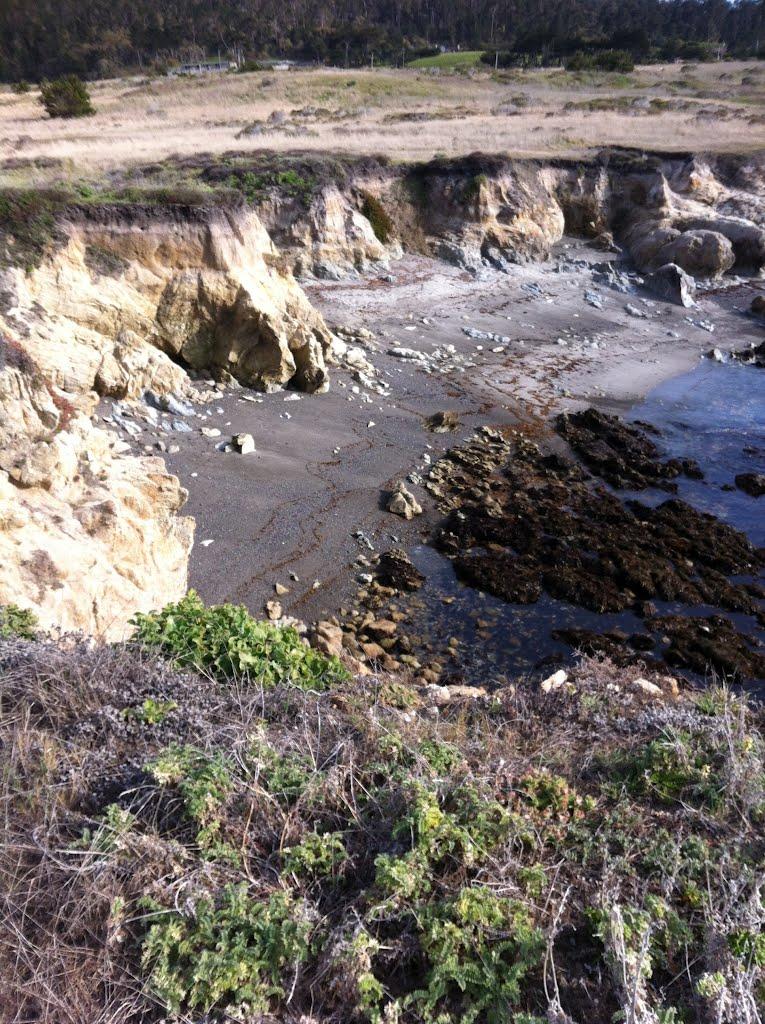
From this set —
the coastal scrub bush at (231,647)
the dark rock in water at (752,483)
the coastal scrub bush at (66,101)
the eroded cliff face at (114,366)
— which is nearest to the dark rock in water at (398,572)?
the eroded cliff face at (114,366)

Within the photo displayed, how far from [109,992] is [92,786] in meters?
1.05

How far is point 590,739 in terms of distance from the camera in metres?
4.75

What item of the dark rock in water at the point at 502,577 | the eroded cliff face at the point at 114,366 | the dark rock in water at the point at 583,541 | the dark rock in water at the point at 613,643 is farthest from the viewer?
the dark rock in water at the point at 583,541

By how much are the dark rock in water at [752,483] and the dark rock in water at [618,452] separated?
0.81 meters

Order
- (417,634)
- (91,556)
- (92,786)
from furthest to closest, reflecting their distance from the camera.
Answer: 1. (417,634)
2. (91,556)
3. (92,786)

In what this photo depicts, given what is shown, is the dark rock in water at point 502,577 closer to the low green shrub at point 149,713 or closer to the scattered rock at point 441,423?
the scattered rock at point 441,423

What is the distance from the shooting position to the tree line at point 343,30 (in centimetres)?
5862

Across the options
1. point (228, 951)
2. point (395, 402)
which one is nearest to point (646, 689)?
point (228, 951)

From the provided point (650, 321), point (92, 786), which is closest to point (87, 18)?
point (650, 321)

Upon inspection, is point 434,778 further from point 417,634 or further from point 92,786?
point 417,634

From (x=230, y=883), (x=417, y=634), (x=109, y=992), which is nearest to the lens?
(x=109, y=992)

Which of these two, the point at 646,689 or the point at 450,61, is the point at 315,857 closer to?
the point at 646,689

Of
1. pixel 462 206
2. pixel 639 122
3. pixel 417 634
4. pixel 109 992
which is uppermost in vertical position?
pixel 639 122

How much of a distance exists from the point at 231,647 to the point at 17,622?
165cm
